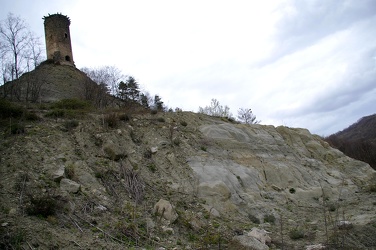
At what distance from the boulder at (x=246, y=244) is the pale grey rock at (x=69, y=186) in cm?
488

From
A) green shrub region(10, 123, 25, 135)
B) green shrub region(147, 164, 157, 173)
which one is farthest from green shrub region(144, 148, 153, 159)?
green shrub region(10, 123, 25, 135)

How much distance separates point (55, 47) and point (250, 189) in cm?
2544

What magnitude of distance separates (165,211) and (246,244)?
266 cm

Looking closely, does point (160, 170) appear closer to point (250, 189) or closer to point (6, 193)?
point (250, 189)

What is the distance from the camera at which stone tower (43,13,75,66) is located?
29391 mm

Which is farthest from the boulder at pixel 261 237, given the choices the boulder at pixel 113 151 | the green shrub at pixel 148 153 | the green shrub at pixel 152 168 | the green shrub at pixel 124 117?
the green shrub at pixel 124 117

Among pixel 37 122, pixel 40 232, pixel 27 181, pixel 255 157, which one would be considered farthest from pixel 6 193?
pixel 255 157

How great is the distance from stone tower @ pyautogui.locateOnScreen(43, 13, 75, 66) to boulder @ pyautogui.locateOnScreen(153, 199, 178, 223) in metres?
24.8

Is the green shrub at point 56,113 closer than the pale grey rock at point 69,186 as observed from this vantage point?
No

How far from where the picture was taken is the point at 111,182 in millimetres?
10148

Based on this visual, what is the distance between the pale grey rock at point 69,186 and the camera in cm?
873

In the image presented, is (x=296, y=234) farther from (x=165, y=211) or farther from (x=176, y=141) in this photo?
(x=176, y=141)

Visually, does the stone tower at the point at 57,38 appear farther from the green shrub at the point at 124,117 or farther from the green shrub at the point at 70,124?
the green shrub at the point at 70,124

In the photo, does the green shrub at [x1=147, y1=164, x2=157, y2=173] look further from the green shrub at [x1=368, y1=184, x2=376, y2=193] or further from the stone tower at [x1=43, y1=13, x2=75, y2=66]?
the stone tower at [x1=43, y1=13, x2=75, y2=66]
